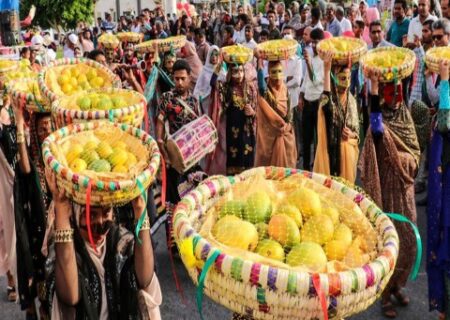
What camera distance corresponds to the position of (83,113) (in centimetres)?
298

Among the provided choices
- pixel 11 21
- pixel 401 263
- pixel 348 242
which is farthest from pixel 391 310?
pixel 11 21

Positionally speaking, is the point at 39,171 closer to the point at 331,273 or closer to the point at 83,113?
the point at 83,113

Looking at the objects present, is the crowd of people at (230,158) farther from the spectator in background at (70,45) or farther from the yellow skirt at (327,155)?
the spectator in background at (70,45)

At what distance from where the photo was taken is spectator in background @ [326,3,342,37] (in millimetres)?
10281

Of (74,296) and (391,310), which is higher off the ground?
(74,296)

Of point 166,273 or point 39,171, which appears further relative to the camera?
point 166,273

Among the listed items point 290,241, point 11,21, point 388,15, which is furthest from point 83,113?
point 11,21

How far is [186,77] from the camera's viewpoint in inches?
207

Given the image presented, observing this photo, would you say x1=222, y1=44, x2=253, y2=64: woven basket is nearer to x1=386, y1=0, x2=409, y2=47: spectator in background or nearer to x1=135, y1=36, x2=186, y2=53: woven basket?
x1=135, y1=36, x2=186, y2=53: woven basket

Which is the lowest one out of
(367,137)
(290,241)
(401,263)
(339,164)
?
(401,263)

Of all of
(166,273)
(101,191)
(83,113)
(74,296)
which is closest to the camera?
(101,191)

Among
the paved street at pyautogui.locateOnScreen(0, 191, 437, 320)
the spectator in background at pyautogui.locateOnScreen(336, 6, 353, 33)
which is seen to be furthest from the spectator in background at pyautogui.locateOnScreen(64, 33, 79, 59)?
the paved street at pyautogui.locateOnScreen(0, 191, 437, 320)

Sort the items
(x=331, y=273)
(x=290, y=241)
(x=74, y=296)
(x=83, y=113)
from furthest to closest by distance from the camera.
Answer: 1. (x=83, y=113)
2. (x=74, y=296)
3. (x=290, y=241)
4. (x=331, y=273)

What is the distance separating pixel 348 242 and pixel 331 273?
292mm
